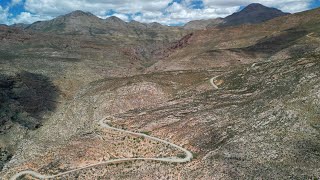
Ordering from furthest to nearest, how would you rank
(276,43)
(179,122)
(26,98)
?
(276,43), (26,98), (179,122)

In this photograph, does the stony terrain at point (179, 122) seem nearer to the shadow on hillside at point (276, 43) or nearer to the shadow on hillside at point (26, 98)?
the shadow on hillside at point (26, 98)

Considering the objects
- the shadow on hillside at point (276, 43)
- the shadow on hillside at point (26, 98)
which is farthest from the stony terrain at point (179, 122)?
the shadow on hillside at point (276, 43)

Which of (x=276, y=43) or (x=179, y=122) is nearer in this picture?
(x=179, y=122)

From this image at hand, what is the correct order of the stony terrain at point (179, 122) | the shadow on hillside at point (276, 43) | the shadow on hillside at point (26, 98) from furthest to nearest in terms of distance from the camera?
the shadow on hillside at point (276, 43) < the shadow on hillside at point (26, 98) < the stony terrain at point (179, 122)

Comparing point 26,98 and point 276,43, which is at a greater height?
point 276,43

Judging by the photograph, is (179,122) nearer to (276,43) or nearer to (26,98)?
(26,98)

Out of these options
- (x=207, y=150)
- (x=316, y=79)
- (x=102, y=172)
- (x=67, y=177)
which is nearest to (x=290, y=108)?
(x=316, y=79)

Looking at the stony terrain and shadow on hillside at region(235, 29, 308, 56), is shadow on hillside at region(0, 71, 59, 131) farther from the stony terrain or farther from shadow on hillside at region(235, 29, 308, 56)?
shadow on hillside at region(235, 29, 308, 56)

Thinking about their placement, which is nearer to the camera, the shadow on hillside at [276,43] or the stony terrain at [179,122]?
the stony terrain at [179,122]

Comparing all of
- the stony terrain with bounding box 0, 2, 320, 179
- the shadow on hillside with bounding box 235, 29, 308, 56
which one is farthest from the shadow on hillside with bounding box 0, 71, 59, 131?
the shadow on hillside with bounding box 235, 29, 308, 56

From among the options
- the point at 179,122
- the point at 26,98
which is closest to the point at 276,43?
the point at 26,98
